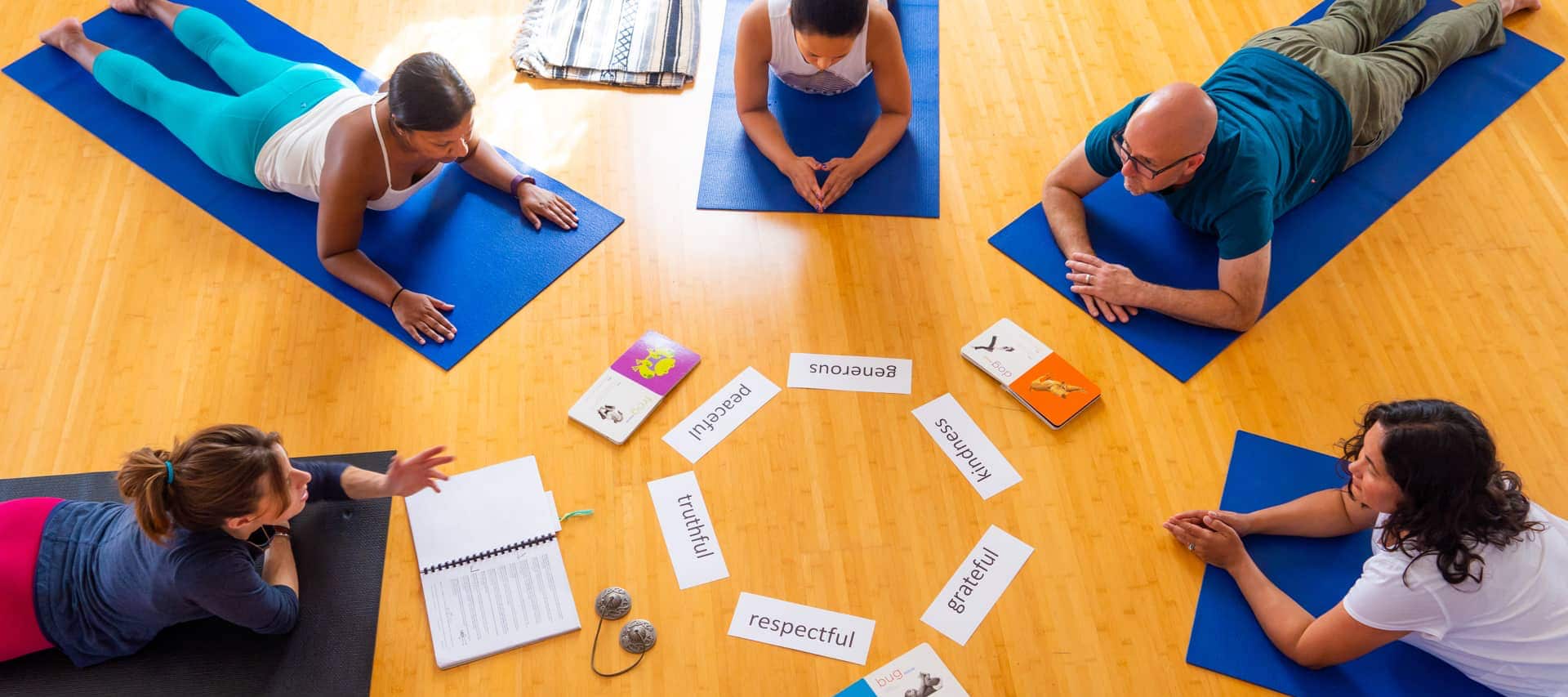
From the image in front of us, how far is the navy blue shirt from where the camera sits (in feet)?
6.82

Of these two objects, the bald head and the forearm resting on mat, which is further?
the bald head

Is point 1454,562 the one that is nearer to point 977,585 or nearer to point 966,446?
point 977,585

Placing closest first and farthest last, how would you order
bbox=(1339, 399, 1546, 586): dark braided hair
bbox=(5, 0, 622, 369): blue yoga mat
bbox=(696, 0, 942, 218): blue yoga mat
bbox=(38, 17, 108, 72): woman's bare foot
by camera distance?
bbox=(1339, 399, 1546, 586): dark braided hair, bbox=(5, 0, 622, 369): blue yoga mat, bbox=(696, 0, 942, 218): blue yoga mat, bbox=(38, 17, 108, 72): woman's bare foot

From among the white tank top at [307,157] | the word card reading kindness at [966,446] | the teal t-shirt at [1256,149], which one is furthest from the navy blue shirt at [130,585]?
the teal t-shirt at [1256,149]

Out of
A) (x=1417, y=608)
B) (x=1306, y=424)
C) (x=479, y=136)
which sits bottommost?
(x=1306, y=424)

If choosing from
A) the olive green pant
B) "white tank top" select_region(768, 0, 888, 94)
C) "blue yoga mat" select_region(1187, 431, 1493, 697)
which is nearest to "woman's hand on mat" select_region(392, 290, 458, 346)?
"white tank top" select_region(768, 0, 888, 94)

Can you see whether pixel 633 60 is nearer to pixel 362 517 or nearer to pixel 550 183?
pixel 550 183

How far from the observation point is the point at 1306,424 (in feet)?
8.72

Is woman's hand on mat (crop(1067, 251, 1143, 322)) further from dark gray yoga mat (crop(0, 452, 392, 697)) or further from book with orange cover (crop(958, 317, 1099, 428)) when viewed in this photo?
dark gray yoga mat (crop(0, 452, 392, 697))

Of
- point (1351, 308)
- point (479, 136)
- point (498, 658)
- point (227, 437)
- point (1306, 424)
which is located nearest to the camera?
point (227, 437)

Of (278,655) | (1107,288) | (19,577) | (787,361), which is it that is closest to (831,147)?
(787,361)

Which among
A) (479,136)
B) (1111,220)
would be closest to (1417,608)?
(1111,220)

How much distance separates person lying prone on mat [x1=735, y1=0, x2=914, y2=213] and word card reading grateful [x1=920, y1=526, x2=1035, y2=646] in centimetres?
119

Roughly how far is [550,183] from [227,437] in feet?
4.65
